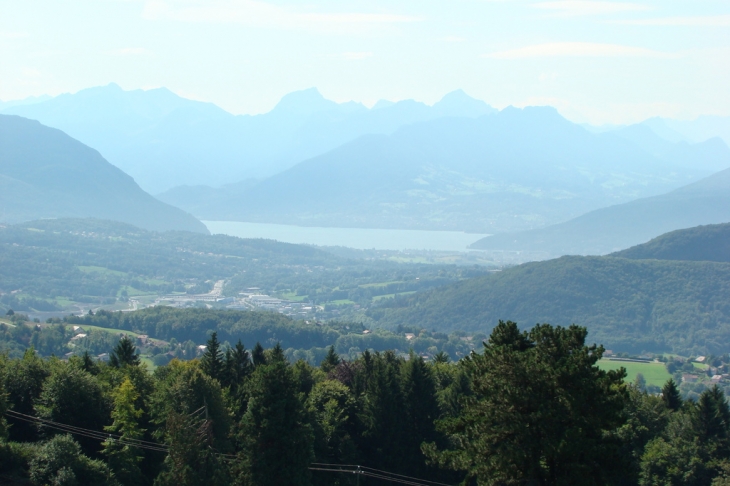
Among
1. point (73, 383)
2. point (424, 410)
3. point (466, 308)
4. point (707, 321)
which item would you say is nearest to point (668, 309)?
point (707, 321)

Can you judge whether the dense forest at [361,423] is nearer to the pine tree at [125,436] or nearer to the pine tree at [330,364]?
the pine tree at [125,436]

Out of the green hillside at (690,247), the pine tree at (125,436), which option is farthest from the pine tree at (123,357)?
the green hillside at (690,247)

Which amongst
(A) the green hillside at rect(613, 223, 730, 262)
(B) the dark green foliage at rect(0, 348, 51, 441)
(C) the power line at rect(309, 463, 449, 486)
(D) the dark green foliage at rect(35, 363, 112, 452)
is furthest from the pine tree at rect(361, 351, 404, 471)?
(A) the green hillside at rect(613, 223, 730, 262)

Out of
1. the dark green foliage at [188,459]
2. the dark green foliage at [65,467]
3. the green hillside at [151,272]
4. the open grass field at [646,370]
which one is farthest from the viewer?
the green hillside at [151,272]

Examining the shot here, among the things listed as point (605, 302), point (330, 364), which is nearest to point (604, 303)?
point (605, 302)

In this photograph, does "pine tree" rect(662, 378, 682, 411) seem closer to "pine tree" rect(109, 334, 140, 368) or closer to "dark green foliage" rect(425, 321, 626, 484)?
"dark green foliage" rect(425, 321, 626, 484)

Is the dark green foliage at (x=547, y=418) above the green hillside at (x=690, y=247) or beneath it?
beneath
